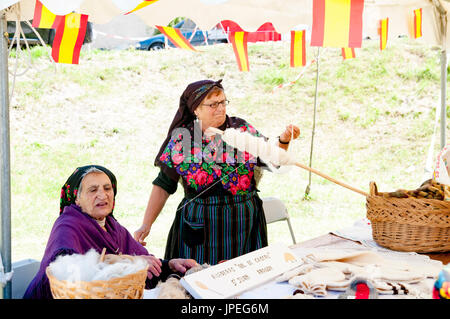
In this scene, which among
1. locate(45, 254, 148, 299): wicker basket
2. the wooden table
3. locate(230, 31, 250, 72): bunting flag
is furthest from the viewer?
locate(230, 31, 250, 72): bunting flag

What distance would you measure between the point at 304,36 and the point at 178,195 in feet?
13.0

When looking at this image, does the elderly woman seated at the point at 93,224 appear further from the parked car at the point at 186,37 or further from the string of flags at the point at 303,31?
the parked car at the point at 186,37

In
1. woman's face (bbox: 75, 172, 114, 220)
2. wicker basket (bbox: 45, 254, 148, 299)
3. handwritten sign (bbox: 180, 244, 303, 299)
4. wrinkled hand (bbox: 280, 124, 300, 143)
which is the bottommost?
handwritten sign (bbox: 180, 244, 303, 299)

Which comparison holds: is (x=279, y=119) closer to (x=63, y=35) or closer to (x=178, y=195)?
(x=178, y=195)

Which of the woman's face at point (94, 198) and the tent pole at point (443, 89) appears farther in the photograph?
the tent pole at point (443, 89)

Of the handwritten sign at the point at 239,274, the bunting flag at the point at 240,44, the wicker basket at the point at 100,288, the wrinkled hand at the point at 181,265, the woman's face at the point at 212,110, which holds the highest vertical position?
the bunting flag at the point at 240,44

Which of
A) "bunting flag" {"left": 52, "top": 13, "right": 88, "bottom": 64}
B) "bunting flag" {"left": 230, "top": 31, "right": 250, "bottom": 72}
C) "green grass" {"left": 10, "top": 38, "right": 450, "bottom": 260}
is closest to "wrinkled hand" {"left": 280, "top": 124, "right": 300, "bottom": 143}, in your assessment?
"bunting flag" {"left": 52, "top": 13, "right": 88, "bottom": 64}

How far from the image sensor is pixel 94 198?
6.88 ft

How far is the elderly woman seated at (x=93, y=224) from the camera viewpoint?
1960 mm

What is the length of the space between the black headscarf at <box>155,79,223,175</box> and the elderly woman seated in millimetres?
631

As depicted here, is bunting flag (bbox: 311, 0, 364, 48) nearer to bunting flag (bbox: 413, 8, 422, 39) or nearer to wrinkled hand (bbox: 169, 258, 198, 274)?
wrinkled hand (bbox: 169, 258, 198, 274)

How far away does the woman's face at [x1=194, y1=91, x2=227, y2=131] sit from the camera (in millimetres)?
2609

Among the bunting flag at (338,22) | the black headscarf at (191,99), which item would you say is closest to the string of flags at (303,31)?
the bunting flag at (338,22)

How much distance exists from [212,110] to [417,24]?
1.65m
